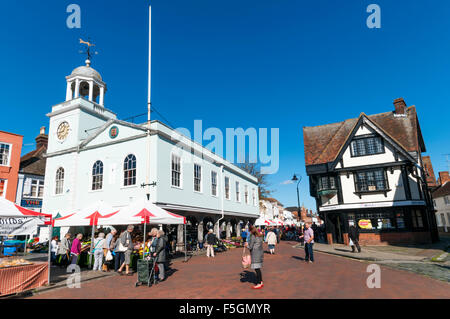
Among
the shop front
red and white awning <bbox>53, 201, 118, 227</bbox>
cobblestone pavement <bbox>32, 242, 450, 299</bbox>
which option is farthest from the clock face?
the shop front

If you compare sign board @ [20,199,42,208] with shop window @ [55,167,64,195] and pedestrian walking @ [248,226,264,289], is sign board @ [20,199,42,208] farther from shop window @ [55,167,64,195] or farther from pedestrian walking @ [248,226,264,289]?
pedestrian walking @ [248,226,264,289]

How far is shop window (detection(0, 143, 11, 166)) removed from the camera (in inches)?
1008

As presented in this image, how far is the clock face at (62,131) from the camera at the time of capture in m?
21.7

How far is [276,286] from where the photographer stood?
8406 millimetres

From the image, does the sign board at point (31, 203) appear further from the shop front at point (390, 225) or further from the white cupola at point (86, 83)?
the shop front at point (390, 225)

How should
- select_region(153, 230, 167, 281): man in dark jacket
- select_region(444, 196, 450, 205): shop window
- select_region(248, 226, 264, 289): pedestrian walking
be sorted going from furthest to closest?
select_region(444, 196, 450, 205): shop window < select_region(153, 230, 167, 281): man in dark jacket < select_region(248, 226, 264, 289): pedestrian walking

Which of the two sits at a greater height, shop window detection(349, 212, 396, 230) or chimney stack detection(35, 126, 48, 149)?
chimney stack detection(35, 126, 48, 149)

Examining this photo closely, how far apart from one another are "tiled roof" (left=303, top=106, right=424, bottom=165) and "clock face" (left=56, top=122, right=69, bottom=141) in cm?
2096

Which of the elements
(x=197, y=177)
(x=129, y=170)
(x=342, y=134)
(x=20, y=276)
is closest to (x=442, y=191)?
(x=342, y=134)

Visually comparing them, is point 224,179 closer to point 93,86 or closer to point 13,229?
point 93,86

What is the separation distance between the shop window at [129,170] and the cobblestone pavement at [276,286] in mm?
7842

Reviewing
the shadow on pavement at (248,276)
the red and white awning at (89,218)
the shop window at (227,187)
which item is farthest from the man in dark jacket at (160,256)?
the shop window at (227,187)

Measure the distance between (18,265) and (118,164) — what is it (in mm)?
10658

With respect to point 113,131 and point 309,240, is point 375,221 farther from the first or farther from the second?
point 113,131
